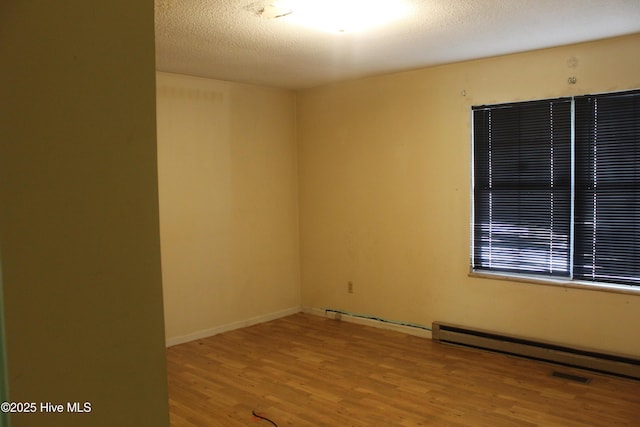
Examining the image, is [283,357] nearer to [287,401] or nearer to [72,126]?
[287,401]

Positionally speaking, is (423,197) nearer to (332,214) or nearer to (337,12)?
(332,214)

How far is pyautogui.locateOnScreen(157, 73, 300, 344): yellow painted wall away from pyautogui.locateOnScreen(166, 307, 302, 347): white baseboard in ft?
0.04

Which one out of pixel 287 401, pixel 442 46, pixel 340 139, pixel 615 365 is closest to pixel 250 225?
pixel 340 139

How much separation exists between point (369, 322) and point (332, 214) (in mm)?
1271

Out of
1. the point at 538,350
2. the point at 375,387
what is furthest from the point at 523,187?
the point at 375,387

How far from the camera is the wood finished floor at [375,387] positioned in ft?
10.8

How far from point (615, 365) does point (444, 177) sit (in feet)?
6.82

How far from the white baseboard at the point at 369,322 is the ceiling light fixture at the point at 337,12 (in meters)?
2.99

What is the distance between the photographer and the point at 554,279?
4.25m

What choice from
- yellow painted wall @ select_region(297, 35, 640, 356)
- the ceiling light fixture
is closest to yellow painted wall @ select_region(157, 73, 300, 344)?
yellow painted wall @ select_region(297, 35, 640, 356)

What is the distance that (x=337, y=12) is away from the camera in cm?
318

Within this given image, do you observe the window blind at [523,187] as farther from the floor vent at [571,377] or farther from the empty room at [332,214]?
the floor vent at [571,377]

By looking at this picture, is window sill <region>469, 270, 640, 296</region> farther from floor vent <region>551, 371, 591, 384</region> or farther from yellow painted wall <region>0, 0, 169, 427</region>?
yellow painted wall <region>0, 0, 169, 427</region>

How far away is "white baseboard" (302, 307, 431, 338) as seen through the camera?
505 cm
